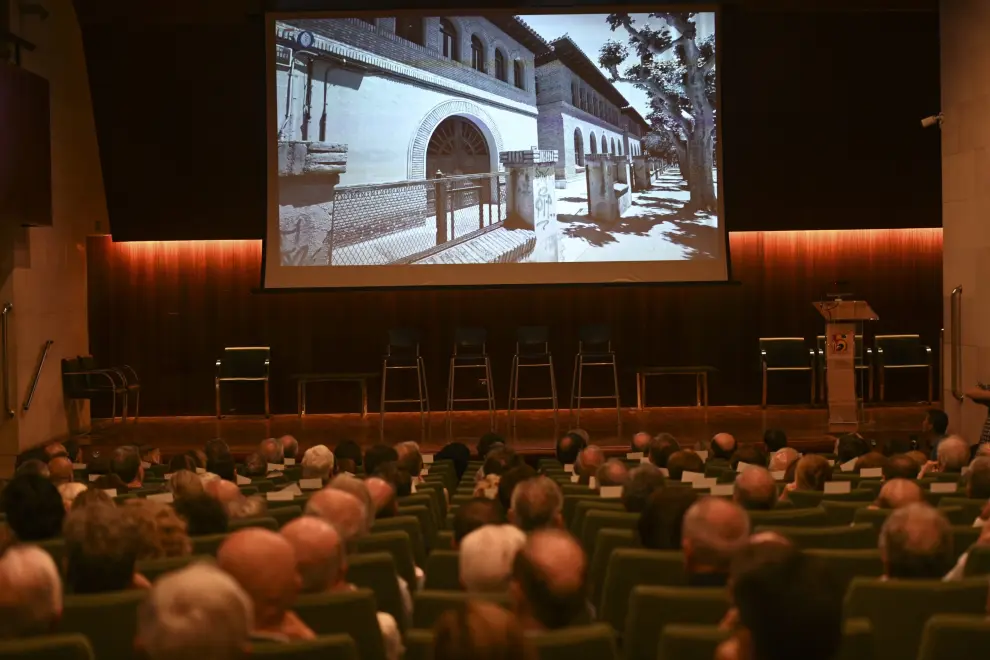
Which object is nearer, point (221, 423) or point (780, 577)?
point (780, 577)

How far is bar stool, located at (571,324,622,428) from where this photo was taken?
11.1 metres

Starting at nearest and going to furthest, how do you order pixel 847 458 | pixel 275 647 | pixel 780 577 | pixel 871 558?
pixel 780 577, pixel 275 647, pixel 871 558, pixel 847 458

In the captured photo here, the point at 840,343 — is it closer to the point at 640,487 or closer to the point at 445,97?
the point at 445,97

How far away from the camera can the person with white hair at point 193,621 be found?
1.59 m

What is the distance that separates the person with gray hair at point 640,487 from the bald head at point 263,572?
6.71 ft

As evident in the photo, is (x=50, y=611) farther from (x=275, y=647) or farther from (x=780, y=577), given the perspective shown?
(x=780, y=577)

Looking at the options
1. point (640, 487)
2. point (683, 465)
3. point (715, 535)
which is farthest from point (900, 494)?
point (683, 465)

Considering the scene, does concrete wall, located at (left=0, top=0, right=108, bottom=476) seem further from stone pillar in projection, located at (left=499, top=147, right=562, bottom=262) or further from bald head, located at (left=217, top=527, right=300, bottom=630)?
bald head, located at (left=217, top=527, right=300, bottom=630)

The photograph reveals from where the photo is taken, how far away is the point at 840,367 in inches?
398

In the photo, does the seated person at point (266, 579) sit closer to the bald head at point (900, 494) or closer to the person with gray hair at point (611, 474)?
the bald head at point (900, 494)

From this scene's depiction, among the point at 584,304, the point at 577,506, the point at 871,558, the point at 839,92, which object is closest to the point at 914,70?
the point at 839,92

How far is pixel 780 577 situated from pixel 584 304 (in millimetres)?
11038

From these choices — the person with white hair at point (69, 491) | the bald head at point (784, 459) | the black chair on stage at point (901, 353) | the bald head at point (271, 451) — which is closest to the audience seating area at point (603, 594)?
the person with white hair at point (69, 491)

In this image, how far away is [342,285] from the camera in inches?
451
